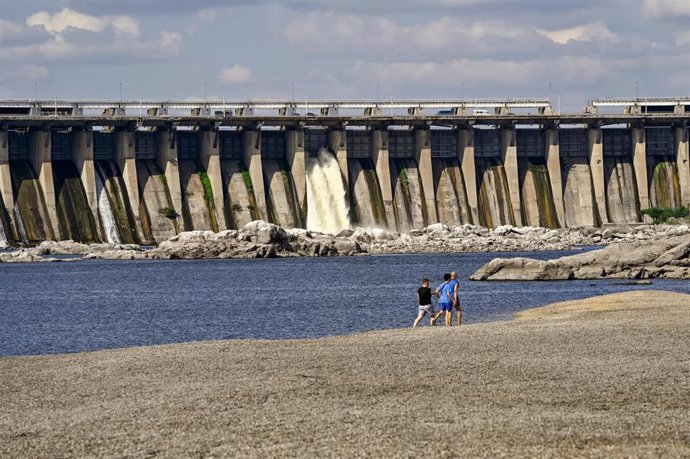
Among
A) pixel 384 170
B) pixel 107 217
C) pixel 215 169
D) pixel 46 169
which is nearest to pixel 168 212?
pixel 215 169

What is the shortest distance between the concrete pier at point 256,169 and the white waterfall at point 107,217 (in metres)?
16.2

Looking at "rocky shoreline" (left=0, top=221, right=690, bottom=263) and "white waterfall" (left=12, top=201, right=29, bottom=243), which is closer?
"rocky shoreline" (left=0, top=221, right=690, bottom=263)

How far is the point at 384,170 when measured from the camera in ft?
527

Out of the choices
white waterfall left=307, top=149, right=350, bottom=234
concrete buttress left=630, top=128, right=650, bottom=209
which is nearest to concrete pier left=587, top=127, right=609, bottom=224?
concrete buttress left=630, top=128, right=650, bottom=209

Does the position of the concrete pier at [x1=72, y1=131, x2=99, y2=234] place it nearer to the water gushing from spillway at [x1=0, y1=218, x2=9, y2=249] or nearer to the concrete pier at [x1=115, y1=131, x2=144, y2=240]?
the concrete pier at [x1=115, y1=131, x2=144, y2=240]

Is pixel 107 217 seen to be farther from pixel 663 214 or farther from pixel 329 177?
pixel 663 214

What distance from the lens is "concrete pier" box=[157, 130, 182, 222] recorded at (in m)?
151

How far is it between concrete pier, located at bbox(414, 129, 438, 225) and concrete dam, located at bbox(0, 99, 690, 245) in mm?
153

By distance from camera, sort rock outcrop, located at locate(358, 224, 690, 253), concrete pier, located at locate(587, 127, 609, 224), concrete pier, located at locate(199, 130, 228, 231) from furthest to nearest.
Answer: concrete pier, located at locate(587, 127, 609, 224)
concrete pier, located at locate(199, 130, 228, 231)
rock outcrop, located at locate(358, 224, 690, 253)

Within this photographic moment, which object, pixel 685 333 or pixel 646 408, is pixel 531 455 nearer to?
pixel 646 408

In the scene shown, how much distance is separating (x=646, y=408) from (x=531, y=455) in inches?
218

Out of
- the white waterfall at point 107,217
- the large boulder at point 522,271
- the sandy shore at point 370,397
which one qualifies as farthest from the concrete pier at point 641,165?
the sandy shore at point 370,397

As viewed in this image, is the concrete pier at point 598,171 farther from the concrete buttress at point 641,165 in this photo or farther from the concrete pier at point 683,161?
the concrete pier at point 683,161

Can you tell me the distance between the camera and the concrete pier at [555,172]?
168488mm
